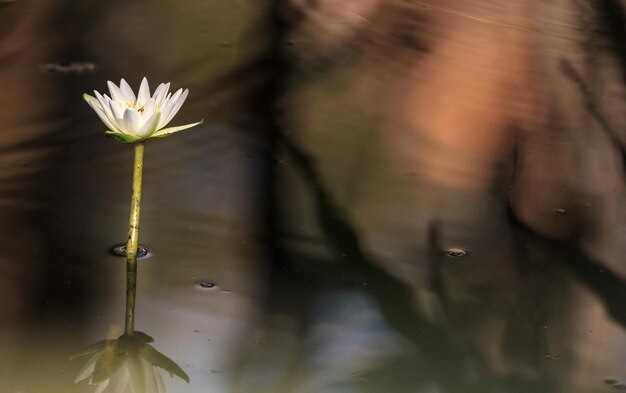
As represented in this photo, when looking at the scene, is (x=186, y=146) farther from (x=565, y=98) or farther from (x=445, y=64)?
(x=565, y=98)

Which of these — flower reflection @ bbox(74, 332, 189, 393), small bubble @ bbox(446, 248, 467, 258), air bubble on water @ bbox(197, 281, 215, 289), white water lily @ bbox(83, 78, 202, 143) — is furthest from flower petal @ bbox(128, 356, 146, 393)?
small bubble @ bbox(446, 248, 467, 258)

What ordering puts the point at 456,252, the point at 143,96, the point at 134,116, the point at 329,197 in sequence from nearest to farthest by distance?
1. the point at 134,116
2. the point at 143,96
3. the point at 456,252
4. the point at 329,197

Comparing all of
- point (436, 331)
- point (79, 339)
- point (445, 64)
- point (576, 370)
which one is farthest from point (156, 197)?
point (445, 64)

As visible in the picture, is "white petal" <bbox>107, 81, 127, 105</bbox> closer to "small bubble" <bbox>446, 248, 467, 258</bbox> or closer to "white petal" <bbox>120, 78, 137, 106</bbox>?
"white petal" <bbox>120, 78, 137, 106</bbox>

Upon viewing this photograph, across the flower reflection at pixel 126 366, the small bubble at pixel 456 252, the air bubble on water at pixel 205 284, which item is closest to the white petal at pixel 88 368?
the flower reflection at pixel 126 366

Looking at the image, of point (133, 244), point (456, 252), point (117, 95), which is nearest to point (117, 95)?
point (117, 95)

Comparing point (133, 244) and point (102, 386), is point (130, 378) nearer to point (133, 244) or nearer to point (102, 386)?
point (102, 386)
